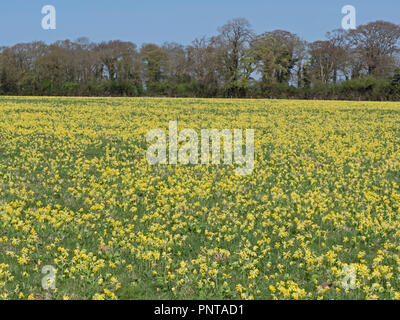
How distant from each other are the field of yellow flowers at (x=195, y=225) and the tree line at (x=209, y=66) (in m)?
67.6

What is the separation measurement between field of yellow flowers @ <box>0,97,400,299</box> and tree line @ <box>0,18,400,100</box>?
2660 inches

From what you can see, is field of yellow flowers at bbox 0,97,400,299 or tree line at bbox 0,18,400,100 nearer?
field of yellow flowers at bbox 0,97,400,299

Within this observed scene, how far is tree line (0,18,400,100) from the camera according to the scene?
276ft

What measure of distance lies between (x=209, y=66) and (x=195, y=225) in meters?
82.8

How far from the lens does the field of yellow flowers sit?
22.2ft

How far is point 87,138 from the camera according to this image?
2088 centimetres

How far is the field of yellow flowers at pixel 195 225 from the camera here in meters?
6.75

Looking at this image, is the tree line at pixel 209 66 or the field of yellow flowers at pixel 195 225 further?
the tree line at pixel 209 66

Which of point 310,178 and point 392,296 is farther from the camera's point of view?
point 310,178

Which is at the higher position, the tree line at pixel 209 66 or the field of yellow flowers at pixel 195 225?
the tree line at pixel 209 66

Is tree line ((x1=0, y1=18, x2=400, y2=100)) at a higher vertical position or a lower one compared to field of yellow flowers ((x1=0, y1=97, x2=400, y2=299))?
higher

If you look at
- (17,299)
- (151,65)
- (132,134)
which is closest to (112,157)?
(132,134)
